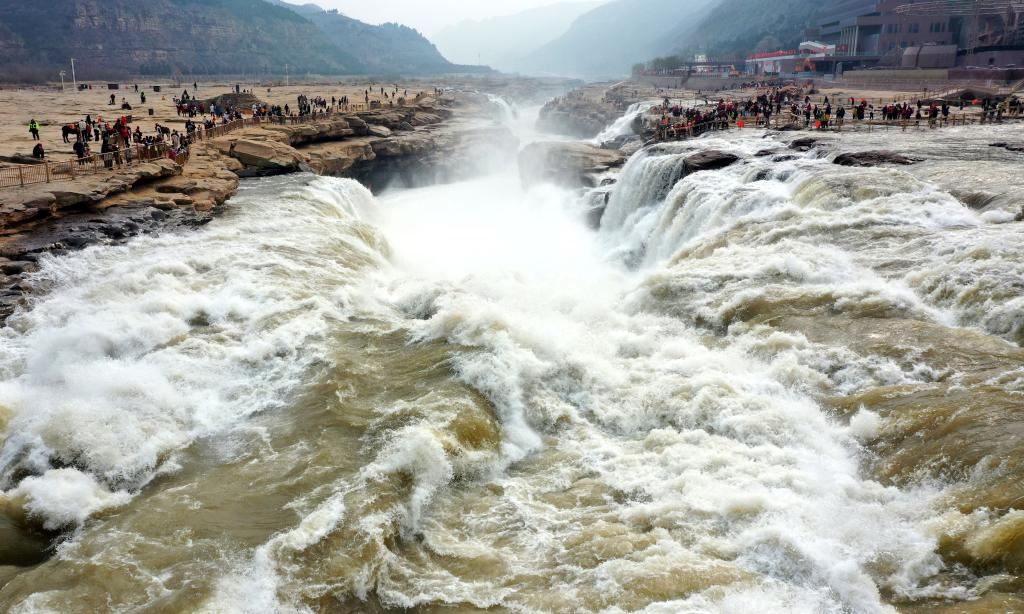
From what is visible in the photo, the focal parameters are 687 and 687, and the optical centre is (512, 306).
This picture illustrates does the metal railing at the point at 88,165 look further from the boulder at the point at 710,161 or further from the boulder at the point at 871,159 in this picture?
the boulder at the point at 871,159

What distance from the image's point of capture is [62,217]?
1720 centimetres

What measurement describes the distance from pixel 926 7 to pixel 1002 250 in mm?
74162

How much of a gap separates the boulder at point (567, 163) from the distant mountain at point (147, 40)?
80210 mm

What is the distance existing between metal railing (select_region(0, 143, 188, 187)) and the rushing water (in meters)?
3.90

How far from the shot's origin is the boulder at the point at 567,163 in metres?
34.5

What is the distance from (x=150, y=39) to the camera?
139625 millimetres

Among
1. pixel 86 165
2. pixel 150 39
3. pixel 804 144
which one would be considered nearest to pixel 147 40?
pixel 150 39

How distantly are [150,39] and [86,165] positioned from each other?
14297 centimetres

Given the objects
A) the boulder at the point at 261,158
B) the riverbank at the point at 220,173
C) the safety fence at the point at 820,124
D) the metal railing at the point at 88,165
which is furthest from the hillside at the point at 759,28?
the metal railing at the point at 88,165

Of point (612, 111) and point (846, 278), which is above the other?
point (612, 111)

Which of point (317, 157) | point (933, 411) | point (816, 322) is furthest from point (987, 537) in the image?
point (317, 157)

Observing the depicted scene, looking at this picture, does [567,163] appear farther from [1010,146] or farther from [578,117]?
[578,117]

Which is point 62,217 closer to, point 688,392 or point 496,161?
point 688,392

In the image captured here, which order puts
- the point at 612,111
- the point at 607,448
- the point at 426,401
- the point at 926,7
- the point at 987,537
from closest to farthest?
the point at 987,537 → the point at 607,448 → the point at 426,401 → the point at 612,111 → the point at 926,7
